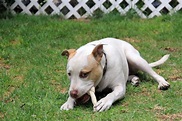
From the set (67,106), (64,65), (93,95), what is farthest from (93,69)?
(64,65)

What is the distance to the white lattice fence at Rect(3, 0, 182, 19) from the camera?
28.3ft

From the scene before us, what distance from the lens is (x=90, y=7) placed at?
8969 millimetres

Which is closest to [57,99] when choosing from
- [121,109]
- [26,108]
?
[26,108]

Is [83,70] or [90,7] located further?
[90,7]

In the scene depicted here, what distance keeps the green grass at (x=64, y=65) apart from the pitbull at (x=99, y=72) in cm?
10

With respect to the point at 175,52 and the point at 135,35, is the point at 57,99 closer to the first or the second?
the point at 175,52

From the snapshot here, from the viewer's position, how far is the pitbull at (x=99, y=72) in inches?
153

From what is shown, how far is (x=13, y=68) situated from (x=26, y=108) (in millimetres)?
1714

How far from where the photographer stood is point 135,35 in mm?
7352

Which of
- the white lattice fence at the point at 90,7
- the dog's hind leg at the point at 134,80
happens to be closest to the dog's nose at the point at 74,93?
the dog's hind leg at the point at 134,80

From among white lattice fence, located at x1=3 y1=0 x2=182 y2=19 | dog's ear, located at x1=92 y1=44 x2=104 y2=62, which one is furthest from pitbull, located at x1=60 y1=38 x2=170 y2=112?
white lattice fence, located at x1=3 y1=0 x2=182 y2=19

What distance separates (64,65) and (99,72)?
1765mm

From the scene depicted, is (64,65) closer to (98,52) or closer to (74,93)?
(98,52)

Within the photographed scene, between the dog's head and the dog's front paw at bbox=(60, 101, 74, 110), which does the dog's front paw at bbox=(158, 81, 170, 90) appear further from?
the dog's front paw at bbox=(60, 101, 74, 110)
